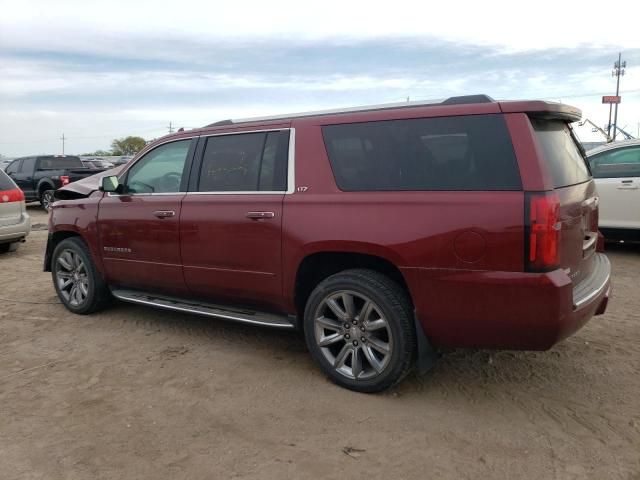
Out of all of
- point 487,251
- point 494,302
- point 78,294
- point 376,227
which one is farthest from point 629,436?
point 78,294

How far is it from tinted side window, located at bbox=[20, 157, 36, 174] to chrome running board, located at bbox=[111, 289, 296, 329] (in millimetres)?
13635

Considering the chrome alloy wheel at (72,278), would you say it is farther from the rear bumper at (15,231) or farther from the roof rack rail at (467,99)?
the rear bumper at (15,231)

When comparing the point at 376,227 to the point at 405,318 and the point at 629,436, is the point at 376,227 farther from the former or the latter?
the point at 629,436

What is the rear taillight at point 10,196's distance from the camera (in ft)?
29.7

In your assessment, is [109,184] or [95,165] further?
[95,165]

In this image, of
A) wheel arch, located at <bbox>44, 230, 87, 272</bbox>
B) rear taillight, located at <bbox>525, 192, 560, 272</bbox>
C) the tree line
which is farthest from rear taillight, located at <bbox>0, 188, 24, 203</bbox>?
the tree line

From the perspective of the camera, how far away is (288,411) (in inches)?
137

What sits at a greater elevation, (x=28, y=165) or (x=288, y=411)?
(x=28, y=165)

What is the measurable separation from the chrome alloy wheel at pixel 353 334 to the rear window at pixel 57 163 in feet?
50.6

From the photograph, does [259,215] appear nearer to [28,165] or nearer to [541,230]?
[541,230]

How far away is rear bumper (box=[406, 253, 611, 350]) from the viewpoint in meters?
3.05

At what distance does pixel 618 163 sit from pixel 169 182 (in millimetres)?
6479

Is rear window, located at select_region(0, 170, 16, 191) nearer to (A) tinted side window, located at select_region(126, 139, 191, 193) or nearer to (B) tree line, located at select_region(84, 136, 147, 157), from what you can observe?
(A) tinted side window, located at select_region(126, 139, 191, 193)

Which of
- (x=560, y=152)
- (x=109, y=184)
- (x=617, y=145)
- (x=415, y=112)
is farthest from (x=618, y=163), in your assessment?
(x=109, y=184)
